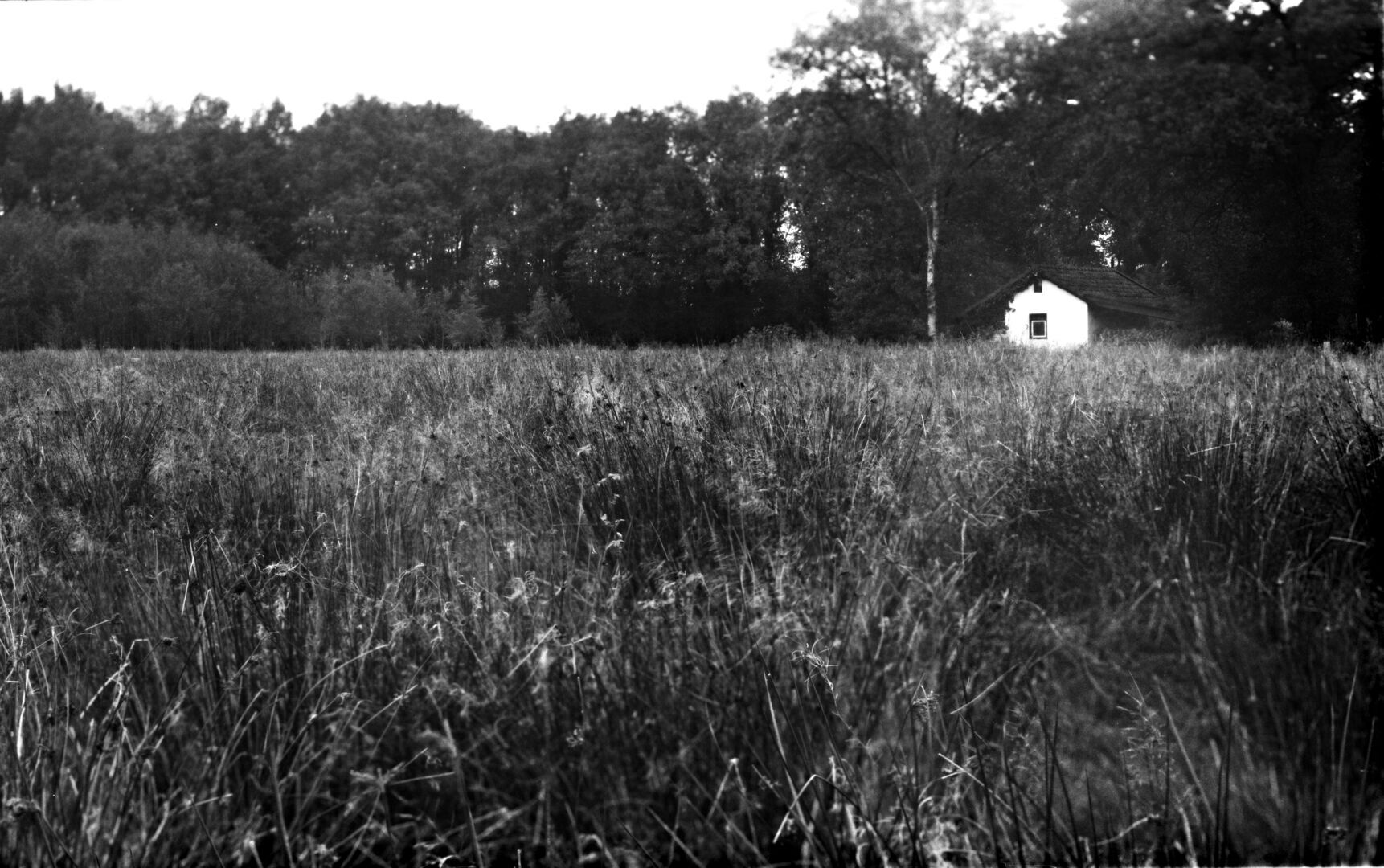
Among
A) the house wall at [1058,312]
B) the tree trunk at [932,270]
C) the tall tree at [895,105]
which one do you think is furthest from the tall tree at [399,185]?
the house wall at [1058,312]

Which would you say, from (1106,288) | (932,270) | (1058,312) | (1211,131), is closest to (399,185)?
(932,270)

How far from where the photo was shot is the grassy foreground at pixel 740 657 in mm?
1082

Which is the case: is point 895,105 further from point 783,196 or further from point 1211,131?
point 1211,131

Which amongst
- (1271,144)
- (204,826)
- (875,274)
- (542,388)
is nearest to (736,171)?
(542,388)

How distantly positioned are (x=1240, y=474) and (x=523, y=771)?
167cm

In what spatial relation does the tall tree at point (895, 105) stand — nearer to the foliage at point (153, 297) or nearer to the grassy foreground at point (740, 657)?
the grassy foreground at point (740, 657)

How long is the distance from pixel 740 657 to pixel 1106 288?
1765 millimetres

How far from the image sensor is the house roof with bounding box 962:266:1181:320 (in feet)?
8.26

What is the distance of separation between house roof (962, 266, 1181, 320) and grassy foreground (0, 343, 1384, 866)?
343 mm

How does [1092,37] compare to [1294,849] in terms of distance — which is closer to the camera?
[1294,849]

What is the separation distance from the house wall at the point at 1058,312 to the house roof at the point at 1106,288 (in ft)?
0.18

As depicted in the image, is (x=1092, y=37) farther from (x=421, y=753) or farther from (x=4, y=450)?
(x=4, y=450)

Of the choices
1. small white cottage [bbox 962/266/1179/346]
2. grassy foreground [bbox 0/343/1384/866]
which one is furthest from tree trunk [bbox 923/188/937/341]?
grassy foreground [bbox 0/343/1384/866]

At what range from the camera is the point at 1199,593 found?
1393 mm
